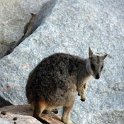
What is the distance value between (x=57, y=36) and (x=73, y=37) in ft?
1.08

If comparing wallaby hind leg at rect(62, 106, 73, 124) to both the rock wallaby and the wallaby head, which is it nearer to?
the rock wallaby

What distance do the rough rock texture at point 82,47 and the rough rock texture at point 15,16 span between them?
3.30ft

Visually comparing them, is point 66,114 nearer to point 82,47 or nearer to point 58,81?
point 58,81

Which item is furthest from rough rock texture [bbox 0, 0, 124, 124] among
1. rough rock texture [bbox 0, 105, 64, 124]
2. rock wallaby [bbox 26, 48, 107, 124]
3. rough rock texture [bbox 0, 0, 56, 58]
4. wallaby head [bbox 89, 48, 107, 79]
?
wallaby head [bbox 89, 48, 107, 79]

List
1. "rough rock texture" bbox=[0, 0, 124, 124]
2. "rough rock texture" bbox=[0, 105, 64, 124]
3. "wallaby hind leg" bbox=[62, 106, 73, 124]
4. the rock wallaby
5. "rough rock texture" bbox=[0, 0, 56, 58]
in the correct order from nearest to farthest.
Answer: "rough rock texture" bbox=[0, 105, 64, 124] → the rock wallaby → "wallaby hind leg" bbox=[62, 106, 73, 124] → "rough rock texture" bbox=[0, 0, 124, 124] → "rough rock texture" bbox=[0, 0, 56, 58]

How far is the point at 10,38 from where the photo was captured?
44.7 feet

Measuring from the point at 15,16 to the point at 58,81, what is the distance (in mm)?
5725

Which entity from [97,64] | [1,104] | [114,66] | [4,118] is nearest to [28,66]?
[1,104]

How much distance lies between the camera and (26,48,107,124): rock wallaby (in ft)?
28.2

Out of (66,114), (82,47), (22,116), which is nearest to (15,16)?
(82,47)

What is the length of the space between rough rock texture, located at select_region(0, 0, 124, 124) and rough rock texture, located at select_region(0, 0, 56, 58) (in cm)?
101

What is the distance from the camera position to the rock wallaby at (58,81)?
859cm

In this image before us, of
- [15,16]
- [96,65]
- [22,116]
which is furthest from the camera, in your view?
[15,16]

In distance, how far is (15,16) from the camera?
14102 mm
